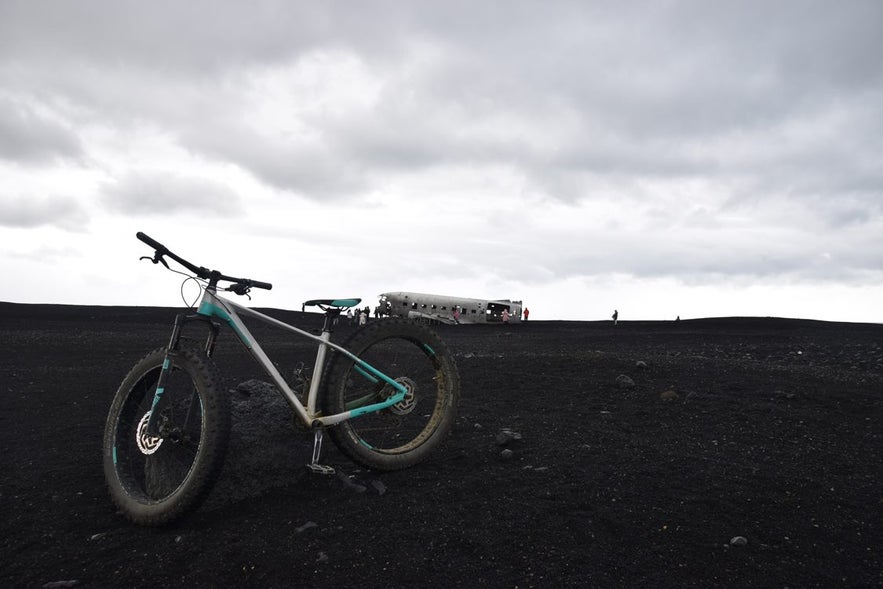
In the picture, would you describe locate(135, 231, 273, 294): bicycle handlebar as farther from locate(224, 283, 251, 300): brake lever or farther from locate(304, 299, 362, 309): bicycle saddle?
locate(304, 299, 362, 309): bicycle saddle

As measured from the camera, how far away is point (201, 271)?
4.79 meters

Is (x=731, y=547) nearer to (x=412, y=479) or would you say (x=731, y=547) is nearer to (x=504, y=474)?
(x=504, y=474)

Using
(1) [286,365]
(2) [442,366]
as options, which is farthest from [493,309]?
(2) [442,366]

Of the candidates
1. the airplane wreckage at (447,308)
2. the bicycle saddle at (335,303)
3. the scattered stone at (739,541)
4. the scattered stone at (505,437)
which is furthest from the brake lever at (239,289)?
the airplane wreckage at (447,308)

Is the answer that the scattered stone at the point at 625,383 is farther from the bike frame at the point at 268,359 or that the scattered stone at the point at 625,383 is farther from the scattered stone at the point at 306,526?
the scattered stone at the point at 306,526

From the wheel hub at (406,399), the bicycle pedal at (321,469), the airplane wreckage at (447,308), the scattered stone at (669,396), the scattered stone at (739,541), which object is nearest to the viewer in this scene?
the scattered stone at (739,541)

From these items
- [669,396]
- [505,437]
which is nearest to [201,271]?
[505,437]

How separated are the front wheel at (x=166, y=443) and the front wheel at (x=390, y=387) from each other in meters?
1.08

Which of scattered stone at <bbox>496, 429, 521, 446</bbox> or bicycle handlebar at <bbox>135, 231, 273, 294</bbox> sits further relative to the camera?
scattered stone at <bbox>496, 429, 521, 446</bbox>

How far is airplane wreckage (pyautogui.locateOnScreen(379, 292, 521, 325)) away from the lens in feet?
155

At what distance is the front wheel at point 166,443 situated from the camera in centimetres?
419

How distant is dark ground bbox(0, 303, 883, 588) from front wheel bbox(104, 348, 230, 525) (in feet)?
0.74

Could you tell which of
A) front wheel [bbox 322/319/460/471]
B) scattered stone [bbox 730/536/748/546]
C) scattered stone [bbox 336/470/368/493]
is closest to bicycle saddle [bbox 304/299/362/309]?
front wheel [bbox 322/319/460/471]

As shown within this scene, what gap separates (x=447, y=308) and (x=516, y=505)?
1692 inches
